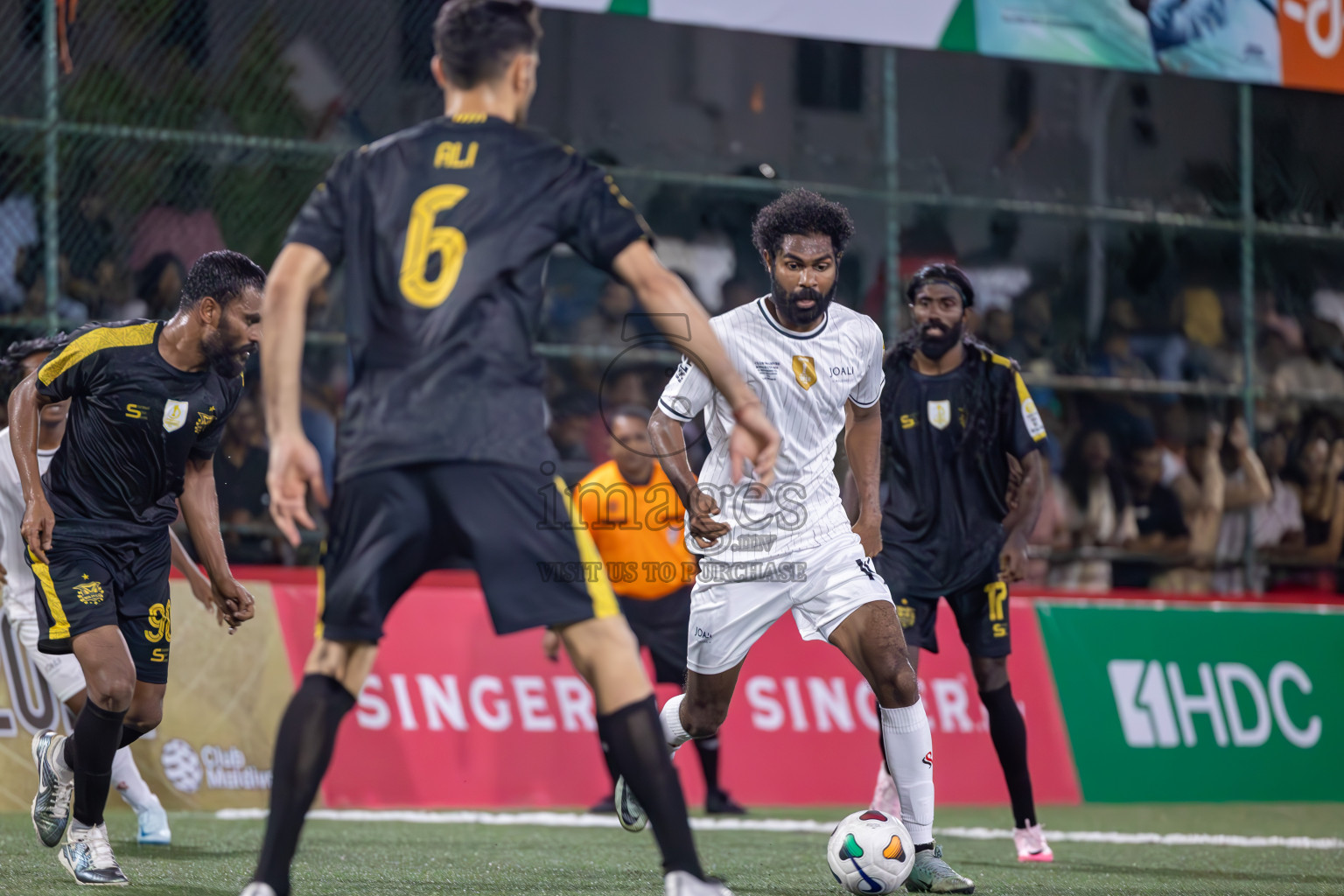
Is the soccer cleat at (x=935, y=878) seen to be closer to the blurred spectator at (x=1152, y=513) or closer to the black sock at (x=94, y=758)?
the black sock at (x=94, y=758)

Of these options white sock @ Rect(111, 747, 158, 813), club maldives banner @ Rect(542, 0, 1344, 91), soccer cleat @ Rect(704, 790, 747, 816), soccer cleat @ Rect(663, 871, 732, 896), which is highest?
club maldives banner @ Rect(542, 0, 1344, 91)

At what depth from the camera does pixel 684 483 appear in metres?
5.96

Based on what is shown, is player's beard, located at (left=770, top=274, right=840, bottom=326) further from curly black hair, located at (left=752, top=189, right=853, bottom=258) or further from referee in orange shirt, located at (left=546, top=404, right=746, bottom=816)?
referee in orange shirt, located at (left=546, top=404, right=746, bottom=816)

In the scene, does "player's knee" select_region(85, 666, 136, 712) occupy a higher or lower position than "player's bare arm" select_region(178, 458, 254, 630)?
lower

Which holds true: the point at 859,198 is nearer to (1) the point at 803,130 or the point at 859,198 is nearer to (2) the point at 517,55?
(1) the point at 803,130

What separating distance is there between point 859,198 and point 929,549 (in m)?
5.41

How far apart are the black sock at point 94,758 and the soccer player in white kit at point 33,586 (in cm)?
110

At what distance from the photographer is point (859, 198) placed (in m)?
12.3

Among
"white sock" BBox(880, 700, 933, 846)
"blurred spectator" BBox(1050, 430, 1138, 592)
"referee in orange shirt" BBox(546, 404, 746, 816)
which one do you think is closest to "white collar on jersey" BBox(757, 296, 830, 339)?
"white sock" BBox(880, 700, 933, 846)

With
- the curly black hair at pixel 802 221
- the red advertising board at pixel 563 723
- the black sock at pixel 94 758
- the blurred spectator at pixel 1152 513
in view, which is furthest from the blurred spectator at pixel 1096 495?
the black sock at pixel 94 758

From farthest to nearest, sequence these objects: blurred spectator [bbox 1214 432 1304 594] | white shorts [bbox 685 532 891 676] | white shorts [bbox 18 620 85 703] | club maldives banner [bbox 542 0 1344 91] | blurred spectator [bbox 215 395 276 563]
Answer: blurred spectator [bbox 1214 432 1304 594], club maldives banner [bbox 542 0 1344 91], blurred spectator [bbox 215 395 276 563], white shorts [bbox 18 620 85 703], white shorts [bbox 685 532 891 676]

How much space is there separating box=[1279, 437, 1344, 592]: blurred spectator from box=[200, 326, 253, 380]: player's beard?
973 cm

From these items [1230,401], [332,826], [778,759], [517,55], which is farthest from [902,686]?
[1230,401]

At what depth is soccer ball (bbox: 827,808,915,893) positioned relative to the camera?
5492 mm
